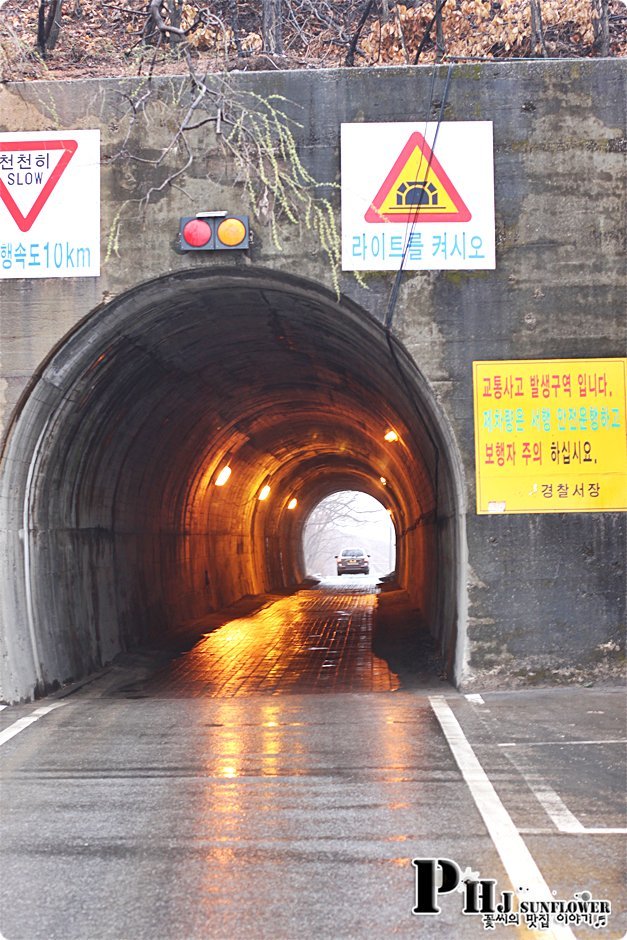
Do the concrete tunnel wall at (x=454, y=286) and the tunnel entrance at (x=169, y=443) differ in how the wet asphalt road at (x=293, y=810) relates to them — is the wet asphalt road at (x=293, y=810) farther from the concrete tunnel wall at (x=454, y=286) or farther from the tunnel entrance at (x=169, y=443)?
the tunnel entrance at (x=169, y=443)

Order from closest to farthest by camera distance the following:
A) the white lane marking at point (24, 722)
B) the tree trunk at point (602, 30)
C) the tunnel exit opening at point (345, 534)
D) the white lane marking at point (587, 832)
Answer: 1. the white lane marking at point (587, 832)
2. the white lane marking at point (24, 722)
3. the tree trunk at point (602, 30)
4. the tunnel exit opening at point (345, 534)

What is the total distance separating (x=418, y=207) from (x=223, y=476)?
13.1m

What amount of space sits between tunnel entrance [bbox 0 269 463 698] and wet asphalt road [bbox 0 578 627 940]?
161cm

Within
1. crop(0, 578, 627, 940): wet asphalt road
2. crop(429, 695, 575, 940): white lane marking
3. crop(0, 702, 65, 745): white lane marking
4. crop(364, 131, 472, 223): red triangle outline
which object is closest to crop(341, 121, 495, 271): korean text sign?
crop(364, 131, 472, 223): red triangle outline

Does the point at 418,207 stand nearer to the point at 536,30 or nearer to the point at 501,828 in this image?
the point at 536,30

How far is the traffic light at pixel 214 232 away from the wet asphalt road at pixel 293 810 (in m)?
4.36

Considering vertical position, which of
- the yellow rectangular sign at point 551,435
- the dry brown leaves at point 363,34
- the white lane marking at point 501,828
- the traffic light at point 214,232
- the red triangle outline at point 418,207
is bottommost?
the white lane marking at point 501,828

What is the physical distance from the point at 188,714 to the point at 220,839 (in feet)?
11.7

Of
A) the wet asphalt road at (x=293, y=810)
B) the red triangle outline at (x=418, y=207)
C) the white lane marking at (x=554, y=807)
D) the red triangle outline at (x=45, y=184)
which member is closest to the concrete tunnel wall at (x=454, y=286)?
the red triangle outline at (x=45, y=184)

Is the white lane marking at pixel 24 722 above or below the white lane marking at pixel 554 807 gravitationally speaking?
below

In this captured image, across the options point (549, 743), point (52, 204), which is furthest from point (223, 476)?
point (549, 743)

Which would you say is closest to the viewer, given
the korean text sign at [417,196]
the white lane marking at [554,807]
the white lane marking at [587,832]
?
the white lane marking at [587,832]

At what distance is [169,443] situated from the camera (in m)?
15.8

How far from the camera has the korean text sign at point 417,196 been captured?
942 centimetres
